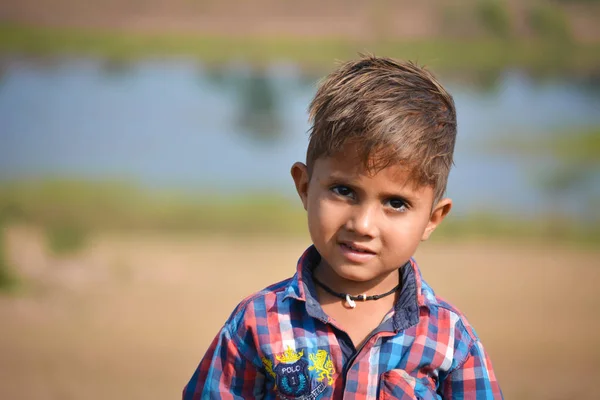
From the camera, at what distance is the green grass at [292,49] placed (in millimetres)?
7609

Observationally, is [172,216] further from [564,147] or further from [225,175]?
[564,147]

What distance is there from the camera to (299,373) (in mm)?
1917

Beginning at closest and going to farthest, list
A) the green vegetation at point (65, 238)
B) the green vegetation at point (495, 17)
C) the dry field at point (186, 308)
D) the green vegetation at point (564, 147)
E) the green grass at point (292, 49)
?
the dry field at point (186, 308), the green vegetation at point (65, 238), the green vegetation at point (564, 147), the green grass at point (292, 49), the green vegetation at point (495, 17)

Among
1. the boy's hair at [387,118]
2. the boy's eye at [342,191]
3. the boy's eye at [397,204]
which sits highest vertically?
the boy's hair at [387,118]

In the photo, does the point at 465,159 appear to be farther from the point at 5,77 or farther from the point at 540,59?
the point at 5,77

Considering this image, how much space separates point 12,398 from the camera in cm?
378

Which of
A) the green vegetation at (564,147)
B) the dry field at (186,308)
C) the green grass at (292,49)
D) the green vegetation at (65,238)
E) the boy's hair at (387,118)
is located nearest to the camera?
the boy's hair at (387,118)

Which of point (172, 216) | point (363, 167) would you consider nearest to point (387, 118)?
point (363, 167)

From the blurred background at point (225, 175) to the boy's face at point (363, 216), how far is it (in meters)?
2.05

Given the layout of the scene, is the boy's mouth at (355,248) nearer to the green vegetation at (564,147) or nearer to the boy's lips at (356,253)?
the boy's lips at (356,253)

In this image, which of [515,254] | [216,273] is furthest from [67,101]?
[515,254]

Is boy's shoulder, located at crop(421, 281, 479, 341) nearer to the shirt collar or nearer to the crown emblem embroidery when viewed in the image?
the shirt collar

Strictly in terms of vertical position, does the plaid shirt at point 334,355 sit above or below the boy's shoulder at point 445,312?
below

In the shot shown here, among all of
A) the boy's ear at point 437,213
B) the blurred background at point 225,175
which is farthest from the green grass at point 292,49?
the boy's ear at point 437,213
